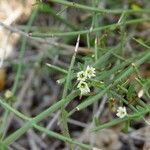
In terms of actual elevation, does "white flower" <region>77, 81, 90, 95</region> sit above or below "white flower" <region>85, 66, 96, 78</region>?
below

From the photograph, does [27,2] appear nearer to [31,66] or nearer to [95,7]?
[31,66]

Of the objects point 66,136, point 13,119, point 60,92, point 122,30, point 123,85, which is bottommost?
point 13,119

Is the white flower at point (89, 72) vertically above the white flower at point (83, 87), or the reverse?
the white flower at point (89, 72)

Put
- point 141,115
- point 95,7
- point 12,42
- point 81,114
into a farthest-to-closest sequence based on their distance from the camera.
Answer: point 12,42 < point 81,114 < point 95,7 < point 141,115

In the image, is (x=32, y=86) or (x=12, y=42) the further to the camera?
(x=12, y=42)

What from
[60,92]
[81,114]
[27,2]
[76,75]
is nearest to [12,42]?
[27,2]

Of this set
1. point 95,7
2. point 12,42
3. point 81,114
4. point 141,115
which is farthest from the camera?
point 12,42

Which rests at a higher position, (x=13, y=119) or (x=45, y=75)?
(x=45, y=75)

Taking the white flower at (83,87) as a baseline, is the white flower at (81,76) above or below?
above

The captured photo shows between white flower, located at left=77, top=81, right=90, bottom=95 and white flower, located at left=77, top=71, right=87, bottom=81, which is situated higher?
white flower, located at left=77, top=71, right=87, bottom=81
